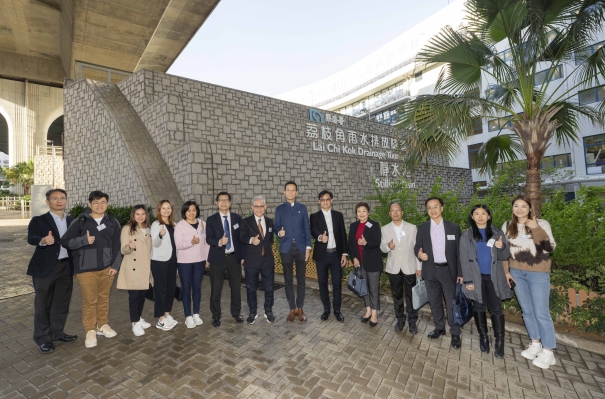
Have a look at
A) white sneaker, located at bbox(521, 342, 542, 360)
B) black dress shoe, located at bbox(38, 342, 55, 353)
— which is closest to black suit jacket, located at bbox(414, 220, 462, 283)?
white sneaker, located at bbox(521, 342, 542, 360)

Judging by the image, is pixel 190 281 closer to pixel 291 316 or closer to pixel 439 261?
pixel 291 316

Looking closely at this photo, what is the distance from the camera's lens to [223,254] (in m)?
4.65

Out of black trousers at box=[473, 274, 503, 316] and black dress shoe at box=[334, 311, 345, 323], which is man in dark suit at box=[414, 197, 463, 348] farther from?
black dress shoe at box=[334, 311, 345, 323]

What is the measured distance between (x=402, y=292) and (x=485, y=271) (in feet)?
3.94

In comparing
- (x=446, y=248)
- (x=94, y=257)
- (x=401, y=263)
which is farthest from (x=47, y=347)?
(x=446, y=248)

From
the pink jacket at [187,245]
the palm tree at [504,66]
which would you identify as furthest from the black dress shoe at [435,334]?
the palm tree at [504,66]

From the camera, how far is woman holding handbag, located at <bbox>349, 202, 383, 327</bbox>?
4500mm

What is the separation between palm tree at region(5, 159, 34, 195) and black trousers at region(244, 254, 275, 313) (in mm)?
41612

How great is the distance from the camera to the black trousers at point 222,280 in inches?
183

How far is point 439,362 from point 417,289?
973 millimetres

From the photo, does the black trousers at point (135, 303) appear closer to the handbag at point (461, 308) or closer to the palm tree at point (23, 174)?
the handbag at point (461, 308)

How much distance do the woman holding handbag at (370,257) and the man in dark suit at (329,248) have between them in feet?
0.84

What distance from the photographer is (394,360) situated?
353cm

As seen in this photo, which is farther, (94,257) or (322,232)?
(322,232)
